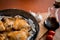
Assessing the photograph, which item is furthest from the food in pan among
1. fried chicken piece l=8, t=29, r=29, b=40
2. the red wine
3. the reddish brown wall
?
the reddish brown wall

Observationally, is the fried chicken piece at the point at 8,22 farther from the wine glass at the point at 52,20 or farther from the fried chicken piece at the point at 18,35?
the wine glass at the point at 52,20

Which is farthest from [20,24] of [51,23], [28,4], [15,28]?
[28,4]

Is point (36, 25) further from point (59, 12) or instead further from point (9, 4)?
point (9, 4)

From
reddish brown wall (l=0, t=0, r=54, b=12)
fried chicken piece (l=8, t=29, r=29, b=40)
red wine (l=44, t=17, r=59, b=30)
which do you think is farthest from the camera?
reddish brown wall (l=0, t=0, r=54, b=12)

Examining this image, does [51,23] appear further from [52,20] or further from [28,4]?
[28,4]

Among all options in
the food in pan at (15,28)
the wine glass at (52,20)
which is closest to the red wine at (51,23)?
the wine glass at (52,20)

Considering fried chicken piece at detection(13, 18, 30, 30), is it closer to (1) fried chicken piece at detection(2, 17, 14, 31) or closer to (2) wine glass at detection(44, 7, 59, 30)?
(1) fried chicken piece at detection(2, 17, 14, 31)
